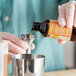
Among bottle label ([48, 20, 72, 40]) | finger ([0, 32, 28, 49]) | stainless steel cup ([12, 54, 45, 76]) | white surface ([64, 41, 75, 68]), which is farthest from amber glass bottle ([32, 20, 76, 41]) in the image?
white surface ([64, 41, 75, 68])

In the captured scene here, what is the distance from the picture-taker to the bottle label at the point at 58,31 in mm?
769

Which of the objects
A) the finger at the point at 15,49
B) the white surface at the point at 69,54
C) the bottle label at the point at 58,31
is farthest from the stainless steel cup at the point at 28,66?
the white surface at the point at 69,54

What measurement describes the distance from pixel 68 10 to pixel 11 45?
0.32 meters

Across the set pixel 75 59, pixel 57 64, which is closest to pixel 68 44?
pixel 75 59

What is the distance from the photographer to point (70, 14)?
2.79 feet

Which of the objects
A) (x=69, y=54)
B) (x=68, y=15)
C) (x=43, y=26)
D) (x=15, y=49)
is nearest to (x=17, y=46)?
(x=15, y=49)

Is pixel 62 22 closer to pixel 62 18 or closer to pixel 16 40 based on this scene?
pixel 62 18

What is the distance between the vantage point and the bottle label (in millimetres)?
769

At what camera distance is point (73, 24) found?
85cm

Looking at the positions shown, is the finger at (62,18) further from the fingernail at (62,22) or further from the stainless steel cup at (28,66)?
the stainless steel cup at (28,66)

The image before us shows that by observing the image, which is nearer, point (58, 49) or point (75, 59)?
point (58, 49)

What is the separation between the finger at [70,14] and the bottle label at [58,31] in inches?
1.0

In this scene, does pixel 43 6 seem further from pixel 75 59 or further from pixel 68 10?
pixel 75 59

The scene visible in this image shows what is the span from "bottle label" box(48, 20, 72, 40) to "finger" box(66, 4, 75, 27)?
3cm
